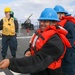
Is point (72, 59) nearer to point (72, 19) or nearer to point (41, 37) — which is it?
point (72, 19)

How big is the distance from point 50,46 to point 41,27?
378 millimetres

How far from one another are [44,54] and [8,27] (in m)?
5.98

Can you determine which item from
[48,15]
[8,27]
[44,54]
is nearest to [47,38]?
[44,54]

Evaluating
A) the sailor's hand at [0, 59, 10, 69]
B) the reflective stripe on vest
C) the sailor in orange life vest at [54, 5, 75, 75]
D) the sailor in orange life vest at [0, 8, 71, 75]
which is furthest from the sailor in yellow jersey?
the sailor's hand at [0, 59, 10, 69]

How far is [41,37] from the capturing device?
2.85 metres

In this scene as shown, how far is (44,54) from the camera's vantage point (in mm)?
2709

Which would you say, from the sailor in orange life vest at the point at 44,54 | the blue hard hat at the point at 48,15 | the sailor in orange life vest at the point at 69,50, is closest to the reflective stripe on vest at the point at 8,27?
the sailor in orange life vest at the point at 69,50

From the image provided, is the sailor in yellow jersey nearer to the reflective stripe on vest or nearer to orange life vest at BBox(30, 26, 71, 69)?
the reflective stripe on vest

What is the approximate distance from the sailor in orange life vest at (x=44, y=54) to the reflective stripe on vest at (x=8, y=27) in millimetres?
5620

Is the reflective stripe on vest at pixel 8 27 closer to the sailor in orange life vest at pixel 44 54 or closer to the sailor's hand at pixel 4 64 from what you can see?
the sailor in orange life vest at pixel 44 54

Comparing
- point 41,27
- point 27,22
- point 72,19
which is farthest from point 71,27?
point 27,22

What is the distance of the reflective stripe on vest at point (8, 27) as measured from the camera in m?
8.61

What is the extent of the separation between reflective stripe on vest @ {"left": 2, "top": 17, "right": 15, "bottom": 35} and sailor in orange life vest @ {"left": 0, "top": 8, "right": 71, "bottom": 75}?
562 centimetres

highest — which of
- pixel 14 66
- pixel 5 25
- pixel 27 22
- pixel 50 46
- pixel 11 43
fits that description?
pixel 50 46
